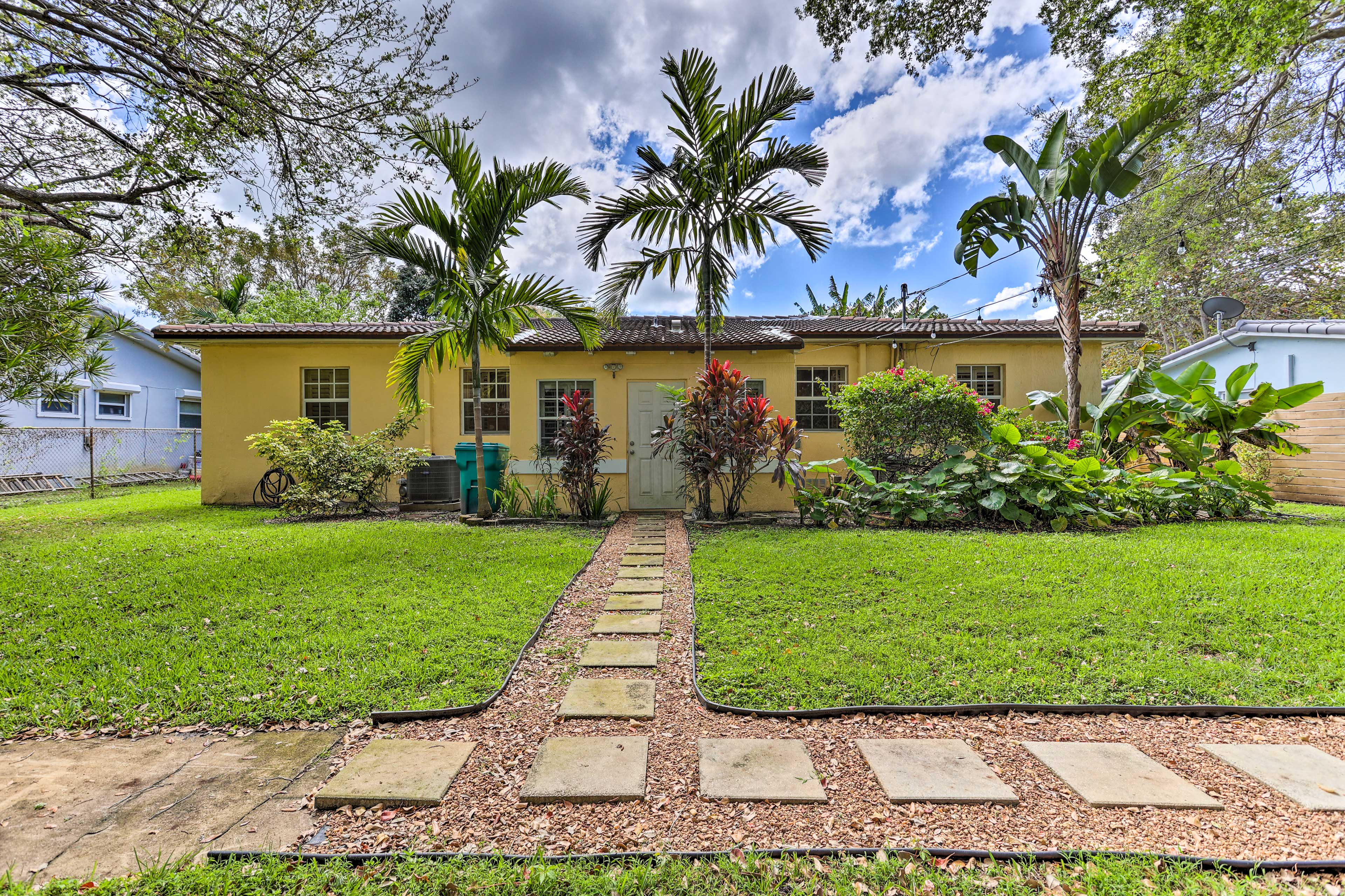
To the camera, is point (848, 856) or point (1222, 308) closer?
point (848, 856)

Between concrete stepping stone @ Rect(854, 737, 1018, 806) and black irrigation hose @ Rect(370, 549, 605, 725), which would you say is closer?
concrete stepping stone @ Rect(854, 737, 1018, 806)

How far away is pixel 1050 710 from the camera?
256cm

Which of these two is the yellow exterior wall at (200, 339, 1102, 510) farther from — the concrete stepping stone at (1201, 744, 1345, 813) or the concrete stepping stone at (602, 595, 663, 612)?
the concrete stepping stone at (1201, 744, 1345, 813)

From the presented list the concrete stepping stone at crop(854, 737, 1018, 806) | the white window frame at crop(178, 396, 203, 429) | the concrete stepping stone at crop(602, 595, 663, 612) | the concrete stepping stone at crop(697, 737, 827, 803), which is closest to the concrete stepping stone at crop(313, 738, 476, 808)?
the concrete stepping stone at crop(697, 737, 827, 803)

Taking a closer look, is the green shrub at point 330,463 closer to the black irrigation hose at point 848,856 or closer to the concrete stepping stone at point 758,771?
the black irrigation hose at point 848,856

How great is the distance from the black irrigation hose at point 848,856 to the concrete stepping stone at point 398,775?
0.25 metres

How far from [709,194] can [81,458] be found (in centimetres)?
1582

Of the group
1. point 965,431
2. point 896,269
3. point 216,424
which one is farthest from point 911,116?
point 216,424

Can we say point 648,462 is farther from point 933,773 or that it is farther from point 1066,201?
point 1066,201

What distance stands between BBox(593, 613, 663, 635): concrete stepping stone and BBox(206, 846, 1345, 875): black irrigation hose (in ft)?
6.47

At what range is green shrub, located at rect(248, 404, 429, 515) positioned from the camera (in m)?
7.73

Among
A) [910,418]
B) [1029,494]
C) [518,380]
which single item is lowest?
[1029,494]

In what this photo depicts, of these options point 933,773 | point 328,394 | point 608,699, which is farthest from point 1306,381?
point 328,394

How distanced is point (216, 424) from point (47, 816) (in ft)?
31.9
